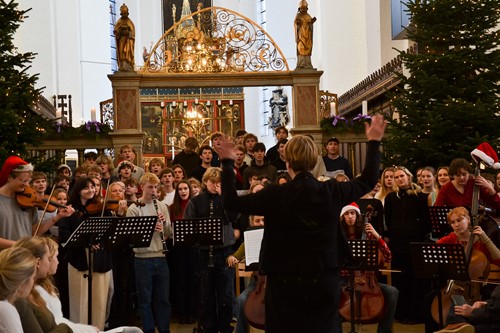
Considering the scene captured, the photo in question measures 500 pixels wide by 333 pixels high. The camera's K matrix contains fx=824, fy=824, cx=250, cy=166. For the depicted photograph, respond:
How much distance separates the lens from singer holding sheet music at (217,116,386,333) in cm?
491

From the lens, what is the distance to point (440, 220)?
851cm

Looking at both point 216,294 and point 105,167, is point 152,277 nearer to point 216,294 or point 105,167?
point 216,294

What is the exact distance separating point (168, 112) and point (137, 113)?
44.3 feet

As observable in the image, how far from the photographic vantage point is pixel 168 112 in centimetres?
2805

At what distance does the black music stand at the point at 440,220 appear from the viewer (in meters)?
8.46

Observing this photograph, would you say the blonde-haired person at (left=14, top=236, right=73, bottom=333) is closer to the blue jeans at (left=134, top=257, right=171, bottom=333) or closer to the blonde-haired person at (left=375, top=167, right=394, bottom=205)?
the blue jeans at (left=134, top=257, right=171, bottom=333)

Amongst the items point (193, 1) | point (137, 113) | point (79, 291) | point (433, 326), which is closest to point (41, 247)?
point (79, 291)

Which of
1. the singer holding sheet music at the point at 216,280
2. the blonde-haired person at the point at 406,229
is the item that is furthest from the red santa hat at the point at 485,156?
the singer holding sheet music at the point at 216,280

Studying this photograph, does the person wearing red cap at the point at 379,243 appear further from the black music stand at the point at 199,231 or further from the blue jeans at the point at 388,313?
the black music stand at the point at 199,231

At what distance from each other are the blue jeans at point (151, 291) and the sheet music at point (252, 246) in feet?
4.93

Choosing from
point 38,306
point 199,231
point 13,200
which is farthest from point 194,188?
point 38,306

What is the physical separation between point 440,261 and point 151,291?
127 inches

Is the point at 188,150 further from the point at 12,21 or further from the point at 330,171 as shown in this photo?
the point at 12,21

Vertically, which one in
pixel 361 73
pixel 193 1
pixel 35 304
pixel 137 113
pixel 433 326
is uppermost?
pixel 193 1
